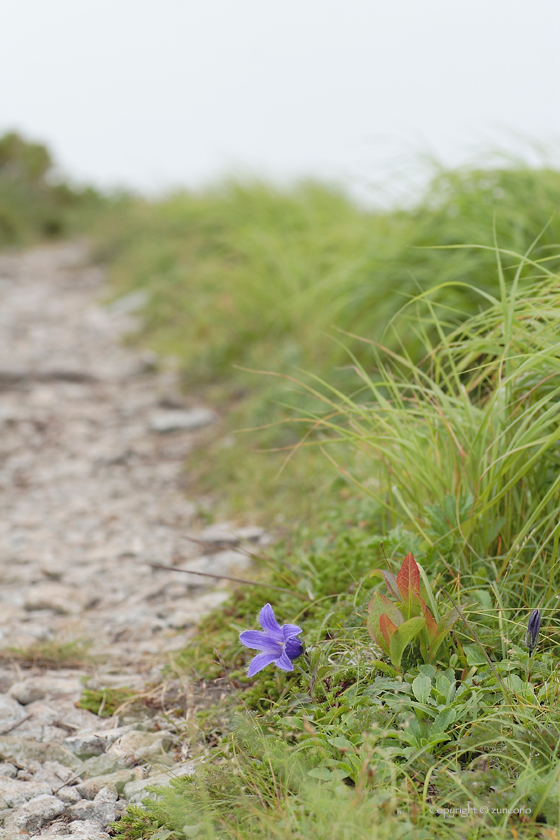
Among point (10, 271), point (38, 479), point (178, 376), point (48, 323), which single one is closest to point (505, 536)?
point (38, 479)

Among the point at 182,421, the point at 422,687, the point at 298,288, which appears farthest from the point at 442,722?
the point at 298,288

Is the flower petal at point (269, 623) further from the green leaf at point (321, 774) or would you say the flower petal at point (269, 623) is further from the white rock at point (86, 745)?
the white rock at point (86, 745)

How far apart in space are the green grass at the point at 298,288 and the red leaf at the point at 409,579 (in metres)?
0.55

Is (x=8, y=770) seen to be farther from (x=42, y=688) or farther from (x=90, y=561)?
(x=90, y=561)

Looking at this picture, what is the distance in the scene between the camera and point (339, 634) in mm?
1874

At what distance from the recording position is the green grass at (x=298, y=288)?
353cm

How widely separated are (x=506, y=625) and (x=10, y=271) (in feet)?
29.1

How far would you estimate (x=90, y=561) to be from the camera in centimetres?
309

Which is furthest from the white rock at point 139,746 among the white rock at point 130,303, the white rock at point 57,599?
the white rock at point 130,303

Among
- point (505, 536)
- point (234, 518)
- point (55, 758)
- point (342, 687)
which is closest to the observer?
point (342, 687)

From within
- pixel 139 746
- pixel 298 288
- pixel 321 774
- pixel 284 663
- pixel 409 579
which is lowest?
pixel 139 746

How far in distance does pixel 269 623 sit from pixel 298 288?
3533 mm

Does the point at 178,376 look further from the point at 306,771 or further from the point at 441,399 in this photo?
the point at 306,771

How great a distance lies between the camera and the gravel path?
1770mm
